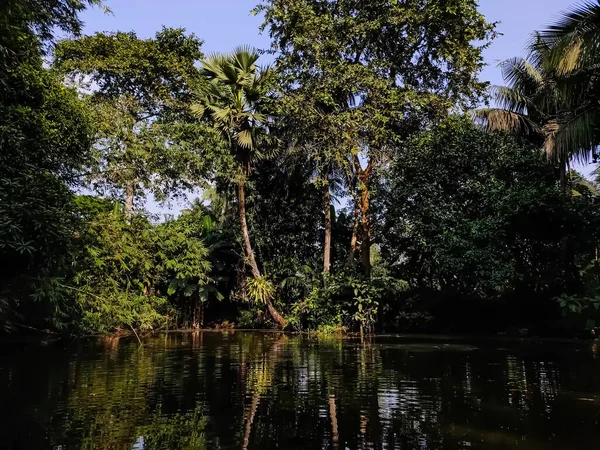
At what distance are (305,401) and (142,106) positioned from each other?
54.4 feet

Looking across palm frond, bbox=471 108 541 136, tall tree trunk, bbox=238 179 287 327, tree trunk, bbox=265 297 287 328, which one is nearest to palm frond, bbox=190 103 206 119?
tall tree trunk, bbox=238 179 287 327

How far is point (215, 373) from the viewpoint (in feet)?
26.0

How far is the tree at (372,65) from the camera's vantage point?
15445 mm

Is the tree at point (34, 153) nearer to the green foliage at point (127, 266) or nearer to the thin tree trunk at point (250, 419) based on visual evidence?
the green foliage at point (127, 266)

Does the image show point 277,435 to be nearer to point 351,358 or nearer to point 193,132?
point 351,358

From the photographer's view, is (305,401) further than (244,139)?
No

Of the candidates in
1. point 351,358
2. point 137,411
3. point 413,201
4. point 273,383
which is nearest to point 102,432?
point 137,411

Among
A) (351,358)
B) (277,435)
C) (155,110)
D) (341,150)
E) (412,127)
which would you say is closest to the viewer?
(277,435)

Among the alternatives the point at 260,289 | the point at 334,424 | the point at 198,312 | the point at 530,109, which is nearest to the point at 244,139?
the point at 260,289

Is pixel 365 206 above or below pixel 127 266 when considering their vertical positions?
above

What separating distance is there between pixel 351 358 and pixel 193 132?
11066 millimetres

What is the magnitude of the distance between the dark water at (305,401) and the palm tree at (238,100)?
9.47 m

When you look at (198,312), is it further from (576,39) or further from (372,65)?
(576,39)

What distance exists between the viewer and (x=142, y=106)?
758 inches
